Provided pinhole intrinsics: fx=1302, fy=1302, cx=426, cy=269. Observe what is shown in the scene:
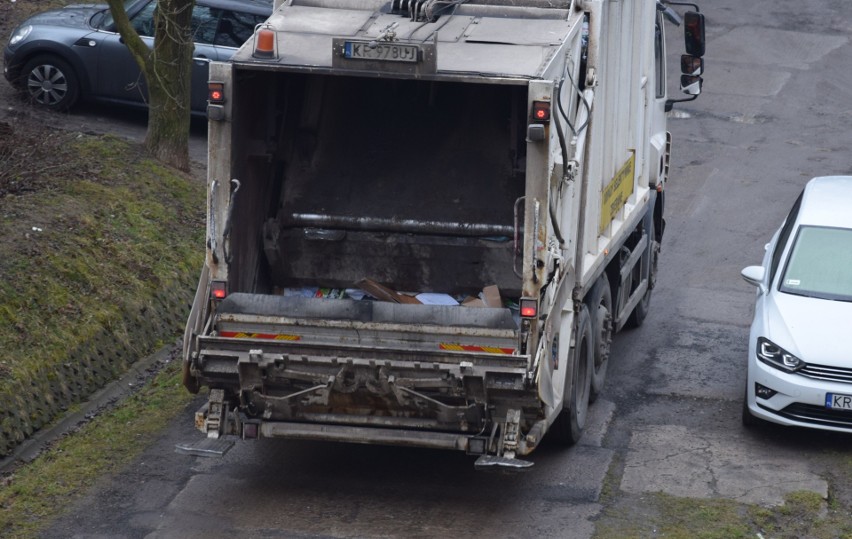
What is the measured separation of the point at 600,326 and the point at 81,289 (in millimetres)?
3967

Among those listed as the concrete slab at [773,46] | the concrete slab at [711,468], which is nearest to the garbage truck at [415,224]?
the concrete slab at [711,468]

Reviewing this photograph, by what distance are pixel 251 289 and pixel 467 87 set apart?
198 cm

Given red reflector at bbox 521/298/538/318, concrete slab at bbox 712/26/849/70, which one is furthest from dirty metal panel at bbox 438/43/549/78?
concrete slab at bbox 712/26/849/70

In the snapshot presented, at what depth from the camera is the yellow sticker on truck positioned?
912 centimetres

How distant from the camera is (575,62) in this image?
26.1ft

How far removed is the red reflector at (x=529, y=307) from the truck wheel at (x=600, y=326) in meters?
1.79

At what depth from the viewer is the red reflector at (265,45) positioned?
736 cm

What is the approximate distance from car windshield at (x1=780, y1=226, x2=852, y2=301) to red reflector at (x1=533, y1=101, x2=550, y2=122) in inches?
122

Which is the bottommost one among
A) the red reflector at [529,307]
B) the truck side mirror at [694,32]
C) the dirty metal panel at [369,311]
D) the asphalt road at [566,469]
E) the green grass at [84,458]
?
the green grass at [84,458]

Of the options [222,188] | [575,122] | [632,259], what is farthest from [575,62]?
[632,259]

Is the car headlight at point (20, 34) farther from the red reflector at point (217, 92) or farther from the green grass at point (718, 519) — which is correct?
the green grass at point (718, 519)

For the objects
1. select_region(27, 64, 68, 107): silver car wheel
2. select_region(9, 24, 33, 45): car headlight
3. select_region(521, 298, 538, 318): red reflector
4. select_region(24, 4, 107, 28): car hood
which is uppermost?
select_region(24, 4, 107, 28): car hood

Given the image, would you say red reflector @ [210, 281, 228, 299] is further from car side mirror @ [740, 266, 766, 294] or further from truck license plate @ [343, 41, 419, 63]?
car side mirror @ [740, 266, 766, 294]

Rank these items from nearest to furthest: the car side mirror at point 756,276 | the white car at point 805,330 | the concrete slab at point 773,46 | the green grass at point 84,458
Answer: the green grass at point 84,458 → the white car at point 805,330 → the car side mirror at point 756,276 → the concrete slab at point 773,46
